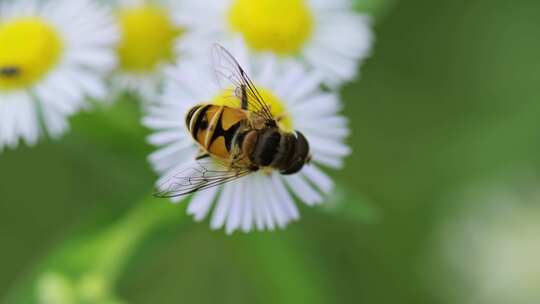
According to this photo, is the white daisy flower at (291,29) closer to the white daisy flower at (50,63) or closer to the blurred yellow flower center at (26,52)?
the white daisy flower at (50,63)

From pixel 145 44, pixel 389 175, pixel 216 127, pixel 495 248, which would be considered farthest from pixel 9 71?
pixel 495 248

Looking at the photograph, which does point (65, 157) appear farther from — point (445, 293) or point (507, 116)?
point (507, 116)

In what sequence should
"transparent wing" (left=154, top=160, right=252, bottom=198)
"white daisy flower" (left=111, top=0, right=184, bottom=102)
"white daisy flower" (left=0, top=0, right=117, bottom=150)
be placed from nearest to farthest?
1. "transparent wing" (left=154, top=160, right=252, bottom=198)
2. "white daisy flower" (left=0, top=0, right=117, bottom=150)
3. "white daisy flower" (left=111, top=0, right=184, bottom=102)

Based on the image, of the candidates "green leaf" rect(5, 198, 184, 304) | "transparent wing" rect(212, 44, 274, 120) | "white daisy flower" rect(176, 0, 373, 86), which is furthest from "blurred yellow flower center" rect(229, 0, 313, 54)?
"green leaf" rect(5, 198, 184, 304)

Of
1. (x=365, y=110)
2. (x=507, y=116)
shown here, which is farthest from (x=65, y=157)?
(x=507, y=116)

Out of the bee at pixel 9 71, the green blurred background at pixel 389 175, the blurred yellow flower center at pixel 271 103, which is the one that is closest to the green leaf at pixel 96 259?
the blurred yellow flower center at pixel 271 103

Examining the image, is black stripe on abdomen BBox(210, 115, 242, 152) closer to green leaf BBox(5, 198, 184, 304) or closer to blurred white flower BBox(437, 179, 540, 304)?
green leaf BBox(5, 198, 184, 304)
